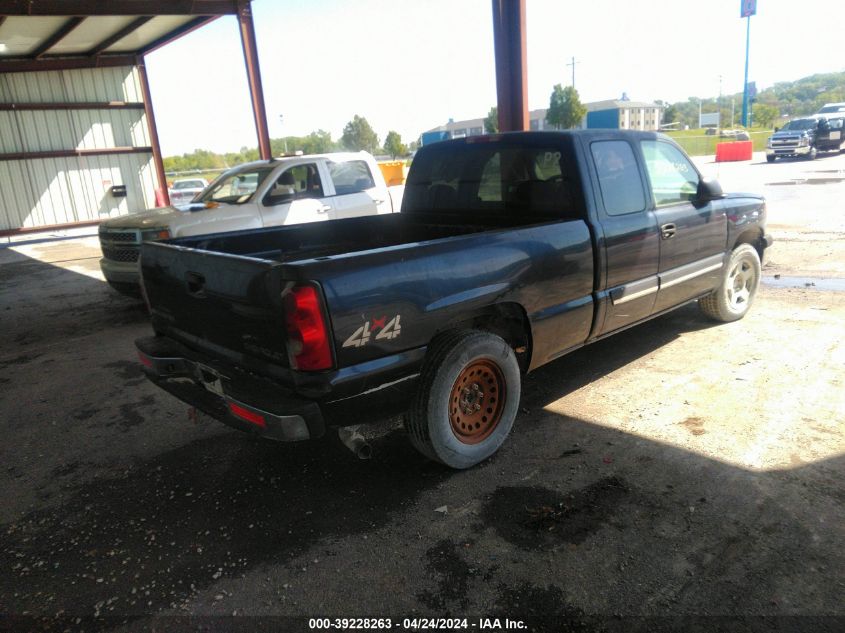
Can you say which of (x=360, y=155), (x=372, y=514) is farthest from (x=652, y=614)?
(x=360, y=155)

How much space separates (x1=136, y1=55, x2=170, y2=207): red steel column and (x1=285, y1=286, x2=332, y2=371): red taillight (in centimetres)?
1960

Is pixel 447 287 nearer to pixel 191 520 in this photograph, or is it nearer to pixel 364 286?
pixel 364 286

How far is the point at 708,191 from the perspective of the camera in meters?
4.92

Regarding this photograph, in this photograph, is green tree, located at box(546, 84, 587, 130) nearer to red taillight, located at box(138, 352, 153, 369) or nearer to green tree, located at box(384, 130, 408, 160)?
green tree, located at box(384, 130, 408, 160)

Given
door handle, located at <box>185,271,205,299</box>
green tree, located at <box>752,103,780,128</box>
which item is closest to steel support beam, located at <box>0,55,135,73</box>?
door handle, located at <box>185,271,205,299</box>

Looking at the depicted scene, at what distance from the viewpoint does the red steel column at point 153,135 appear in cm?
2025

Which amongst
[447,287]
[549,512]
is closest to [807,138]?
[447,287]

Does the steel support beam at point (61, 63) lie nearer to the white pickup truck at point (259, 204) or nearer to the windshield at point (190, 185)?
the windshield at point (190, 185)

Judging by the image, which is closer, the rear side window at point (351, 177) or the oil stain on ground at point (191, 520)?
the oil stain on ground at point (191, 520)

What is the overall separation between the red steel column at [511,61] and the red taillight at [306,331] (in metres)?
6.37

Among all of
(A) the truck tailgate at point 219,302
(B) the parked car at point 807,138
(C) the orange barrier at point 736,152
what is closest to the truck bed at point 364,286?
(A) the truck tailgate at point 219,302

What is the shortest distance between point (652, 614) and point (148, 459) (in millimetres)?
3136

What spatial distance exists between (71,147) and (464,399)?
67.2 feet

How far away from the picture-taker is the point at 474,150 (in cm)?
468
